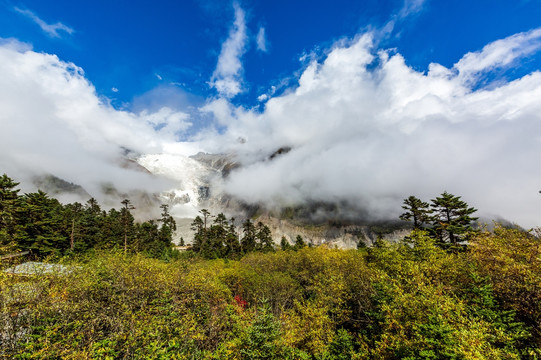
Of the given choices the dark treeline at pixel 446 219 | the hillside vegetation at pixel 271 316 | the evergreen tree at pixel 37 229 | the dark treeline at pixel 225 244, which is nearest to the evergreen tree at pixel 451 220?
the dark treeline at pixel 446 219

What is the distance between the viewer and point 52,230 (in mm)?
60844

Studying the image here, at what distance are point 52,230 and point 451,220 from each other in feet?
309

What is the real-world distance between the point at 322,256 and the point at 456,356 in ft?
148

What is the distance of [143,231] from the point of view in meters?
90.2

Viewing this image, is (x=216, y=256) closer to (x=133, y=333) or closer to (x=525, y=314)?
(x=133, y=333)

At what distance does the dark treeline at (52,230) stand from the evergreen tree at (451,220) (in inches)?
2203

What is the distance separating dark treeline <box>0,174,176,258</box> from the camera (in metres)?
50.2

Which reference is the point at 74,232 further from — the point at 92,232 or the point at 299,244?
the point at 299,244

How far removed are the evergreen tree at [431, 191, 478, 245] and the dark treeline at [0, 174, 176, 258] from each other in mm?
55963

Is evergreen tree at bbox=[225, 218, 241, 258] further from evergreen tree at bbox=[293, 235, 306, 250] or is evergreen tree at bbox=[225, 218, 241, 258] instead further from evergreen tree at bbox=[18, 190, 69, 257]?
evergreen tree at bbox=[18, 190, 69, 257]

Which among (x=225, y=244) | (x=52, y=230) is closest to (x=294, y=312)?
(x=52, y=230)

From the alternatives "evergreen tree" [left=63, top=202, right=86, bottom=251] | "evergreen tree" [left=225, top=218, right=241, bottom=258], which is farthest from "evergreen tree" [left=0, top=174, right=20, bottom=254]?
"evergreen tree" [left=225, top=218, right=241, bottom=258]

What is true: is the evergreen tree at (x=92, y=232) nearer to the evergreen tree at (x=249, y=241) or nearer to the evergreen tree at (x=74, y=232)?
the evergreen tree at (x=74, y=232)

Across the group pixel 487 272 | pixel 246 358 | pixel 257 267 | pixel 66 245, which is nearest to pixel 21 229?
pixel 66 245
